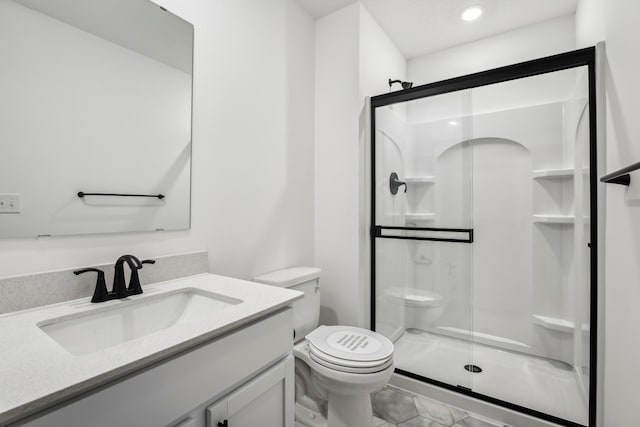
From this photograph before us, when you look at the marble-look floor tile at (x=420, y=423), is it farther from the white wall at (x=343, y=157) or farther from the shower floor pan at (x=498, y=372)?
the white wall at (x=343, y=157)

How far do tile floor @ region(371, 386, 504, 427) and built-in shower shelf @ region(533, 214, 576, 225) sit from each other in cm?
133

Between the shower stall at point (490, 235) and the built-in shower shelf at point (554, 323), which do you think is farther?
the built-in shower shelf at point (554, 323)

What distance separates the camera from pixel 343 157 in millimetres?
2121

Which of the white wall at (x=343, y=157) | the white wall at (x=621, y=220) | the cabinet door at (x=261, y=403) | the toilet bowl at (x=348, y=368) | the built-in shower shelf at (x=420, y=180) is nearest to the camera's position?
the cabinet door at (x=261, y=403)

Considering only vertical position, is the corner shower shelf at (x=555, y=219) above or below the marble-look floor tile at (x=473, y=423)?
above

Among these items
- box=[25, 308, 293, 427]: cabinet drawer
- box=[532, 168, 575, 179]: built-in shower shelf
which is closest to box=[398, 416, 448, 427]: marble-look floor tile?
box=[25, 308, 293, 427]: cabinet drawer

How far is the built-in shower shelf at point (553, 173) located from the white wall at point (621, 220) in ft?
2.49

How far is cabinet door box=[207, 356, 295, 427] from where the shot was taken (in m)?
0.83

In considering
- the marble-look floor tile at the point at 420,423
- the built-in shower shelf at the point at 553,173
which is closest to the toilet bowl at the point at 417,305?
the marble-look floor tile at the point at 420,423

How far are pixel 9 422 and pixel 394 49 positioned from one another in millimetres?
2924

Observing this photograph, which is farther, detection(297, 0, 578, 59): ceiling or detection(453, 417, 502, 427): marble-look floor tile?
detection(297, 0, 578, 59): ceiling

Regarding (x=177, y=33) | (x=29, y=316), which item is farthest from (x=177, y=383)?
(x=177, y=33)

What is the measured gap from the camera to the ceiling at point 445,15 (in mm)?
2042

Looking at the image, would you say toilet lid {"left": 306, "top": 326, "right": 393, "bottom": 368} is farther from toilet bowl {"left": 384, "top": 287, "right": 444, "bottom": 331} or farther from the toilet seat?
toilet bowl {"left": 384, "top": 287, "right": 444, "bottom": 331}
